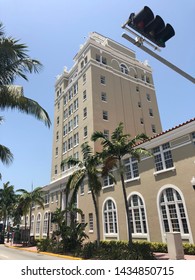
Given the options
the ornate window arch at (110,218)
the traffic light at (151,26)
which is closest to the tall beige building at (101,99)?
the ornate window arch at (110,218)

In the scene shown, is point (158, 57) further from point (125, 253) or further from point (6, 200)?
point (6, 200)

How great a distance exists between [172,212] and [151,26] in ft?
57.8

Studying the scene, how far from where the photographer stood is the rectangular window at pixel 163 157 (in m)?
20.5

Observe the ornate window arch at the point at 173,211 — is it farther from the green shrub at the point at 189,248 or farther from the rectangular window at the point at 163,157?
the rectangular window at the point at 163,157

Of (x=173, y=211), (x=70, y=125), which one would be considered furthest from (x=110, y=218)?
(x=70, y=125)

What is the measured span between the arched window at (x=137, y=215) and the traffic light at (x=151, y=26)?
19.3 metres

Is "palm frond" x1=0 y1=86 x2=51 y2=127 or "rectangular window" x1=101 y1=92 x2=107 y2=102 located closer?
"palm frond" x1=0 y1=86 x2=51 y2=127

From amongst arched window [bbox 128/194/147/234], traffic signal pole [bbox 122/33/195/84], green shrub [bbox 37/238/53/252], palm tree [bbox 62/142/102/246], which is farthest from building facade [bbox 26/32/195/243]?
traffic signal pole [bbox 122/33/195/84]

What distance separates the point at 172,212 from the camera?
63.7 feet

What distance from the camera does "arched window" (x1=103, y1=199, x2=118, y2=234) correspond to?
25.1 metres

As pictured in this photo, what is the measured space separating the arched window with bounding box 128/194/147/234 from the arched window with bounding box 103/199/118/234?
2789 millimetres

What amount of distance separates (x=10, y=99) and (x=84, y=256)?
12860mm

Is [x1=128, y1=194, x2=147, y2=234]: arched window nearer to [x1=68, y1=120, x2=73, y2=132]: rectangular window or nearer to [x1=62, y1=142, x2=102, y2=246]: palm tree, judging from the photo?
[x1=62, y1=142, x2=102, y2=246]: palm tree

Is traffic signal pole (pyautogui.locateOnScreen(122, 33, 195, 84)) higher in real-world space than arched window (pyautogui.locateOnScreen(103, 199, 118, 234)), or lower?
higher
